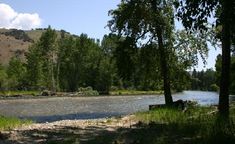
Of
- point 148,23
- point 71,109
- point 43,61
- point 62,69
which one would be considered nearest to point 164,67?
point 148,23

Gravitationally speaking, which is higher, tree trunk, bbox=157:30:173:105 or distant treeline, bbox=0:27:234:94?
distant treeline, bbox=0:27:234:94

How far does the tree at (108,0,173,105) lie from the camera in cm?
3256

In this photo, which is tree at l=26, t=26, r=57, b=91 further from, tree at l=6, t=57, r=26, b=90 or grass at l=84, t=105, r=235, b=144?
grass at l=84, t=105, r=235, b=144

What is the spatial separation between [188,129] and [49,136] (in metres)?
5.28

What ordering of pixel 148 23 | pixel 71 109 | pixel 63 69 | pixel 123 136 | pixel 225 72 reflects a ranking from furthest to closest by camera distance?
pixel 63 69 → pixel 71 109 → pixel 148 23 → pixel 225 72 → pixel 123 136

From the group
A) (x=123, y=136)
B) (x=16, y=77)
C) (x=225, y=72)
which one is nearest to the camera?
(x=123, y=136)

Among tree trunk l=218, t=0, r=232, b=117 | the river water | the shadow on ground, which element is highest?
tree trunk l=218, t=0, r=232, b=117

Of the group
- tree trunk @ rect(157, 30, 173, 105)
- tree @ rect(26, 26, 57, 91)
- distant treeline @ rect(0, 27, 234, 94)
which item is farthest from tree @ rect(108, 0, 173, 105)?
tree @ rect(26, 26, 57, 91)

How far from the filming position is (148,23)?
32.9 metres

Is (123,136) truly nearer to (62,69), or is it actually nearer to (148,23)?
(148,23)

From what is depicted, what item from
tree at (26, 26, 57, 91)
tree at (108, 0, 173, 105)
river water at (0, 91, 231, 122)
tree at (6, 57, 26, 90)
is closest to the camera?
tree at (108, 0, 173, 105)

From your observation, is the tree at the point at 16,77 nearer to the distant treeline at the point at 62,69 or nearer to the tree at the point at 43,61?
the distant treeline at the point at 62,69

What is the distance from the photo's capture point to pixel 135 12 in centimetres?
3253

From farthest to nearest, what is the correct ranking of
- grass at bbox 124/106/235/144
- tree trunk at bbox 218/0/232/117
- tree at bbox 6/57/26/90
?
tree at bbox 6/57/26/90
tree trunk at bbox 218/0/232/117
grass at bbox 124/106/235/144
